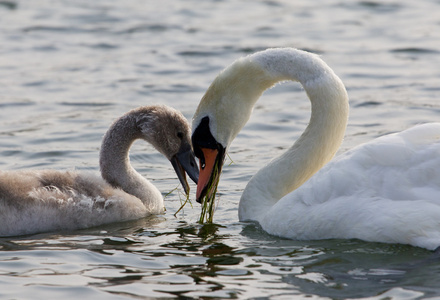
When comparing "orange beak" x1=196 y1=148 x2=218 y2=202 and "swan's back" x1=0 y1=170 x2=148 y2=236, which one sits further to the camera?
"orange beak" x1=196 y1=148 x2=218 y2=202

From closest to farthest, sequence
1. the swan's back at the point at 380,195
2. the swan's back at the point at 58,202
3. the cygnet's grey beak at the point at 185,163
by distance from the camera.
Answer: the swan's back at the point at 380,195 < the swan's back at the point at 58,202 < the cygnet's grey beak at the point at 185,163

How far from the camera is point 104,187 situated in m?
8.81

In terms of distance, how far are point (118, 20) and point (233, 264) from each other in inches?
482

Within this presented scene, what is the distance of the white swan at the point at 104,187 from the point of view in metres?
8.14

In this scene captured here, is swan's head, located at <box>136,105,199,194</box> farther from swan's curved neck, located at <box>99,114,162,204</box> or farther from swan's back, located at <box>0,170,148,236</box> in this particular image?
swan's back, located at <box>0,170,148,236</box>

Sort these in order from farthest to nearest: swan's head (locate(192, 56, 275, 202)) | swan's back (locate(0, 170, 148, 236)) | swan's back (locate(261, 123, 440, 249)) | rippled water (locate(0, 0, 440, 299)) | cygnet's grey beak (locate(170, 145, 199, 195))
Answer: cygnet's grey beak (locate(170, 145, 199, 195)) < swan's head (locate(192, 56, 275, 202)) < swan's back (locate(0, 170, 148, 236)) < swan's back (locate(261, 123, 440, 249)) < rippled water (locate(0, 0, 440, 299))

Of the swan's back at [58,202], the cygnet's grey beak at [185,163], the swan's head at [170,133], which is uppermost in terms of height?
the swan's head at [170,133]

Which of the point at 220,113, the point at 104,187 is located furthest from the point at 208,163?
the point at 104,187

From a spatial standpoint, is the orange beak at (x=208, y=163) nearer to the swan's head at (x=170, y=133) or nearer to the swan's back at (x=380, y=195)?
the swan's head at (x=170, y=133)

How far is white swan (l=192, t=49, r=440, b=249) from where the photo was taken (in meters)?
7.24

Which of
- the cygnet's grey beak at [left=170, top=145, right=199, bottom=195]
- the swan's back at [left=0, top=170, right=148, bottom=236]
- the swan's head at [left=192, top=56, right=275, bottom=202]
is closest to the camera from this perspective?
the swan's back at [left=0, top=170, right=148, bottom=236]

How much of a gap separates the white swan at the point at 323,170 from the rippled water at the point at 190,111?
0.64 ft

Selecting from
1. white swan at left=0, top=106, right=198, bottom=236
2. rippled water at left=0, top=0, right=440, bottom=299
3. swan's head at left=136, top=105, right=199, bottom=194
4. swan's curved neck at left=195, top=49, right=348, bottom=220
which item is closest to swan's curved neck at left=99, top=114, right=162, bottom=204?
white swan at left=0, top=106, right=198, bottom=236

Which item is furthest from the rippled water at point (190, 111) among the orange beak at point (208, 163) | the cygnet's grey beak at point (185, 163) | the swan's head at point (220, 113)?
the swan's head at point (220, 113)
